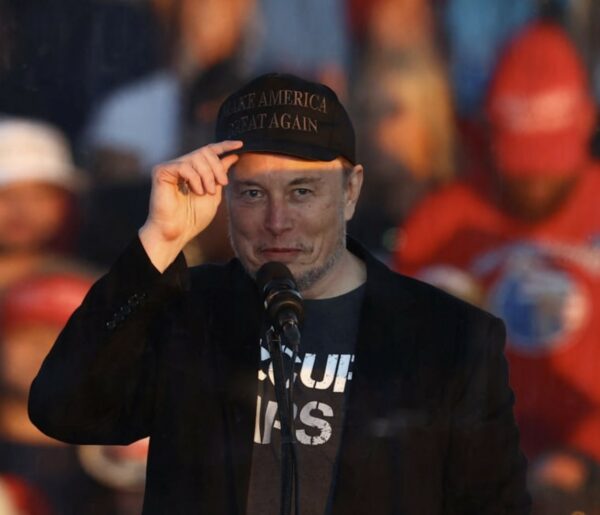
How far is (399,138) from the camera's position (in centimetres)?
364

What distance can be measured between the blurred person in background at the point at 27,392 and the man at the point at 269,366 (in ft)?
4.19

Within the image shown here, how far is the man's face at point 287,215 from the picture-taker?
235 cm

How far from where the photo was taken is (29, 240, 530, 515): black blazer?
2.24 meters

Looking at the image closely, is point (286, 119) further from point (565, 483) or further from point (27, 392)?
point (565, 483)

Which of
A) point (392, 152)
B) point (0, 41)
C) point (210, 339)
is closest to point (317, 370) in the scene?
point (210, 339)

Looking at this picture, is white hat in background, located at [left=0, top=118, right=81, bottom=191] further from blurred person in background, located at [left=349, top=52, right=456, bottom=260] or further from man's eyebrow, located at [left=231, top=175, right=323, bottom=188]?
man's eyebrow, located at [left=231, top=175, right=323, bottom=188]

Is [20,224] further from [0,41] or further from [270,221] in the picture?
[270,221]

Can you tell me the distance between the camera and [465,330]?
241 cm

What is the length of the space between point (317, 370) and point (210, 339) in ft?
0.74

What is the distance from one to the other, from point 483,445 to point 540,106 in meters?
1.63

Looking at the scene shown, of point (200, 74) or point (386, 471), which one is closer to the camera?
point (386, 471)

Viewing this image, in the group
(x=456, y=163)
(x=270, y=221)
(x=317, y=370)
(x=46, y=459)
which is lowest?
(x=46, y=459)

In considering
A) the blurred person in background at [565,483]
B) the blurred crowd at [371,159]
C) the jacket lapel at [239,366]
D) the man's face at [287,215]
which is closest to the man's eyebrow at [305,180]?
the man's face at [287,215]

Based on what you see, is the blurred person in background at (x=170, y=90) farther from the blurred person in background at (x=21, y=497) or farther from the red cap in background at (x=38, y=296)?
the blurred person in background at (x=21, y=497)
